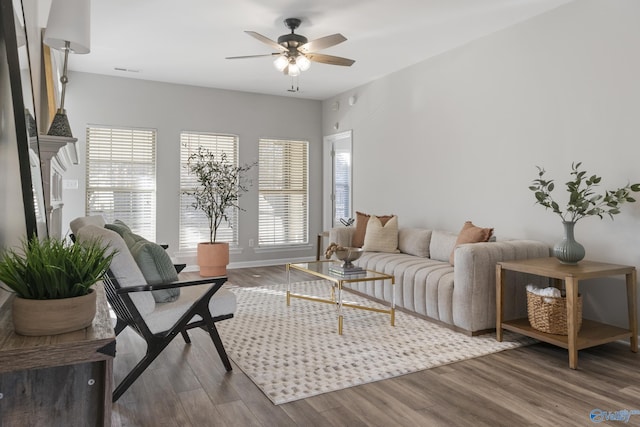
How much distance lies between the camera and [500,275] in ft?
11.1

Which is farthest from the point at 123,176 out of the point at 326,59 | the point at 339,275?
the point at 339,275

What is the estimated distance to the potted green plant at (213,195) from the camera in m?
6.12

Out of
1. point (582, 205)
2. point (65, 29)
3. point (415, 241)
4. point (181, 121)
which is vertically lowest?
point (415, 241)

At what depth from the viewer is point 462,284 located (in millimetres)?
3502

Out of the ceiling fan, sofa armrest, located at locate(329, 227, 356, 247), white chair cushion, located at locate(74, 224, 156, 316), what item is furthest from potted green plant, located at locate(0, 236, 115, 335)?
sofa armrest, located at locate(329, 227, 356, 247)

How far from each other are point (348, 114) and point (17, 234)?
19.3 ft

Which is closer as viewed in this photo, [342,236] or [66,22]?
[66,22]

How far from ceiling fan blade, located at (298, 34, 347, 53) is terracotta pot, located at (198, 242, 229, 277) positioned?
3.11m

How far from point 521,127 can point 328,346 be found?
2.80 metres

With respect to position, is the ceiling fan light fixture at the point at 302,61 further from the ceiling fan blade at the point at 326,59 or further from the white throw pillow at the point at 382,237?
the white throw pillow at the point at 382,237

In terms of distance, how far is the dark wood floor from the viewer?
2.18 m

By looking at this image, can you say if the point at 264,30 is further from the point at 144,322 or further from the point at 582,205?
the point at 582,205

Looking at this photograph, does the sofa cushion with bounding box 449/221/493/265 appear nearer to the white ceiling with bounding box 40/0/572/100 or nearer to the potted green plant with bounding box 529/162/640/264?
the potted green plant with bounding box 529/162/640/264

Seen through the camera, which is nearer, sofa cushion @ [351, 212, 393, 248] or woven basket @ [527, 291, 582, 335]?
woven basket @ [527, 291, 582, 335]
